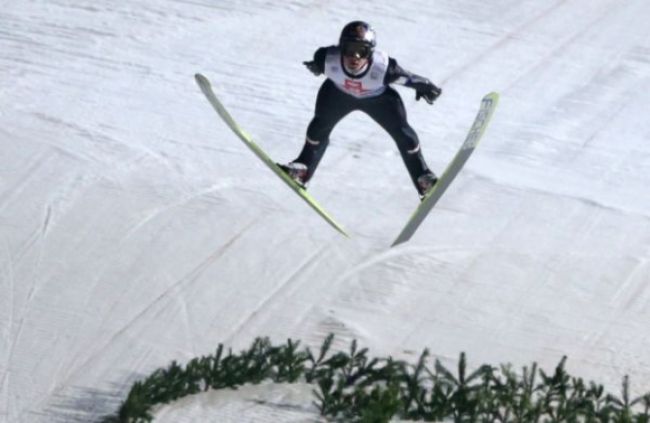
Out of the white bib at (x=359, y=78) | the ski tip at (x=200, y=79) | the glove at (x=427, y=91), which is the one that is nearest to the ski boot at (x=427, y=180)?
the glove at (x=427, y=91)

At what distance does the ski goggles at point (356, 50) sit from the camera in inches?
375

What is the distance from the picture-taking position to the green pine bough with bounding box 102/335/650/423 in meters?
9.30

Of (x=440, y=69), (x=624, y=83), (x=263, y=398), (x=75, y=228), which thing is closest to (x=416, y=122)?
(x=440, y=69)

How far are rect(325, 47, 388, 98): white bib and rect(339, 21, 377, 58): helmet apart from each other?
0.16 m

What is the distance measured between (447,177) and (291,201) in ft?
5.45

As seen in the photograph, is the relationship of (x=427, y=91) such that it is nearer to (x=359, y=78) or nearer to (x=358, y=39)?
(x=359, y=78)

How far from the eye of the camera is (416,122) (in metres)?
13.4

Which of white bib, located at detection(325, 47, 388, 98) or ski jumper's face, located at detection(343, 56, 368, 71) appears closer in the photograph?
ski jumper's face, located at detection(343, 56, 368, 71)

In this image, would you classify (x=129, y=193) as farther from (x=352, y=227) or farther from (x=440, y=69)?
(x=440, y=69)

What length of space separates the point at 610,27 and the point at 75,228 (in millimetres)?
6128

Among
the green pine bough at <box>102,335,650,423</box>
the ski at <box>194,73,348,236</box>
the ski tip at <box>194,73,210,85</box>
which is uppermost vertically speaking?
the ski tip at <box>194,73,210,85</box>

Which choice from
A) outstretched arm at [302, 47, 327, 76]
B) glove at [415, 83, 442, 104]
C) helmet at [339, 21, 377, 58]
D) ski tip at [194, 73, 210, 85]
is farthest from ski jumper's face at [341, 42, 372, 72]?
ski tip at [194, 73, 210, 85]

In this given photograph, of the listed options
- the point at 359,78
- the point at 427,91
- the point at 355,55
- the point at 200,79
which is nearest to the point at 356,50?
the point at 355,55

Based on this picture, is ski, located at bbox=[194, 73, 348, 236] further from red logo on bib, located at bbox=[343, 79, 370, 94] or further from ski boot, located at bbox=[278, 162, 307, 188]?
red logo on bib, located at bbox=[343, 79, 370, 94]
